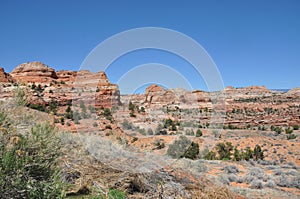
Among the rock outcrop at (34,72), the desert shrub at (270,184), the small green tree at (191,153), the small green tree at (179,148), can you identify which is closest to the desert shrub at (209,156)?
the small green tree at (191,153)

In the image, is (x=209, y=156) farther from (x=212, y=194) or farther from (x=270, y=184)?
(x=212, y=194)

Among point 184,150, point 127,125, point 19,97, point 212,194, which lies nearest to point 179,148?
point 184,150

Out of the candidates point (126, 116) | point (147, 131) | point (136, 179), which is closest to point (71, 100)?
point (126, 116)

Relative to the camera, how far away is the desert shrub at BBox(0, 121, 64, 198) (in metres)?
2.98

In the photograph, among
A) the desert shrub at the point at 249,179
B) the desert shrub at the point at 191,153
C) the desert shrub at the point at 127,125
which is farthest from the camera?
the desert shrub at the point at 127,125

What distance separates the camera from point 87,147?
6.32 m

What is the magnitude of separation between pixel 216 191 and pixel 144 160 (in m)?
1.86

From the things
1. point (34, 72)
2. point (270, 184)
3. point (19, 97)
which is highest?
point (34, 72)

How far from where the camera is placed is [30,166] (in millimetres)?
3381

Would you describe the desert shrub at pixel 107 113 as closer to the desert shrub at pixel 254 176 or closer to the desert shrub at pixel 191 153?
the desert shrub at pixel 191 153

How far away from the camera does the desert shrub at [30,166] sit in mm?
2980

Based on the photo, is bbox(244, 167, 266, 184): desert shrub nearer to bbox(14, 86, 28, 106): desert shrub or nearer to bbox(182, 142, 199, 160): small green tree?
bbox(182, 142, 199, 160): small green tree

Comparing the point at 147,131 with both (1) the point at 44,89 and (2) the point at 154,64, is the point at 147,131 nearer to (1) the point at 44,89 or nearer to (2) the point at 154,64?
(2) the point at 154,64

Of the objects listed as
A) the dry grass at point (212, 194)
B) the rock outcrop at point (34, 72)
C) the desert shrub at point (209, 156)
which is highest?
the rock outcrop at point (34, 72)
